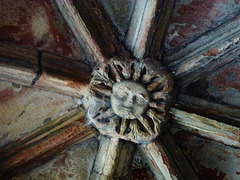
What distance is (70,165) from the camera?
3.42m

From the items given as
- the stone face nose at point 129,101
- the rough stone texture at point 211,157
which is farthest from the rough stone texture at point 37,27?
the rough stone texture at point 211,157

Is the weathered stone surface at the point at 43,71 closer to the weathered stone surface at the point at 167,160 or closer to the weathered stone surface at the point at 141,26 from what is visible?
the weathered stone surface at the point at 141,26

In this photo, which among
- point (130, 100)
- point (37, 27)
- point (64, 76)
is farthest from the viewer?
point (37, 27)

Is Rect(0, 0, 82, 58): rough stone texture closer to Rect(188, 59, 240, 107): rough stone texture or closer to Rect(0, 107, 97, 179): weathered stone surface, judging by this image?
Rect(0, 107, 97, 179): weathered stone surface

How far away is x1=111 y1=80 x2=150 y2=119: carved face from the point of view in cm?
310

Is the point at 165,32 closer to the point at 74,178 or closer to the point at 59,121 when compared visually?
the point at 59,121

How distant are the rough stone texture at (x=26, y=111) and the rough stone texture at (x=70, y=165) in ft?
1.09

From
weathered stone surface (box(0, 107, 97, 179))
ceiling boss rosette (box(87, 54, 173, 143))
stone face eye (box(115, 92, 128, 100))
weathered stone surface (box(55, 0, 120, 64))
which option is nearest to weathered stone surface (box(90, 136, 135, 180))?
ceiling boss rosette (box(87, 54, 173, 143))

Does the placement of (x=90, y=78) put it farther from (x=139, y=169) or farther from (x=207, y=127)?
(x=207, y=127)

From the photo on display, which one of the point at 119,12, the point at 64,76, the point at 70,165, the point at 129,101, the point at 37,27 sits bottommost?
the point at 70,165

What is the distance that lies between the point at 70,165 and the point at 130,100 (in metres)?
0.80

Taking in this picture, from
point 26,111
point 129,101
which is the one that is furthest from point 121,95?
point 26,111

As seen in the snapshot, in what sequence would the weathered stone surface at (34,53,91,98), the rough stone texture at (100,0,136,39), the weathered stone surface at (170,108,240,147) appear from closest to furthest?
1. the weathered stone surface at (170,108,240,147)
2. the weathered stone surface at (34,53,91,98)
3. the rough stone texture at (100,0,136,39)

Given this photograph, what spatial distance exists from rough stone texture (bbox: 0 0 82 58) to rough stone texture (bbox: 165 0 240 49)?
804mm
